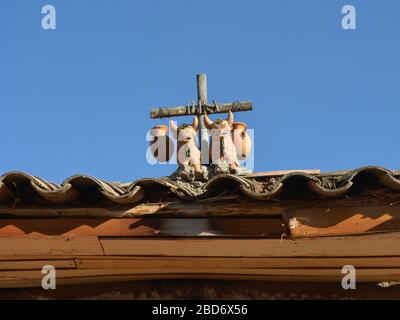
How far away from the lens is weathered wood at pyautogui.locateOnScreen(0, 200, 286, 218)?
4.09 m

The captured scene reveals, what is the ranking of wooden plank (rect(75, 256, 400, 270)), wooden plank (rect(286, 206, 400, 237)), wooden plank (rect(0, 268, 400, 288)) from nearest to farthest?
wooden plank (rect(286, 206, 400, 237)) → wooden plank (rect(75, 256, 400, 270)) → wooden plank (rect(0, 268, 400, 288))

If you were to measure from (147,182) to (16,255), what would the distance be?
998 millimetres

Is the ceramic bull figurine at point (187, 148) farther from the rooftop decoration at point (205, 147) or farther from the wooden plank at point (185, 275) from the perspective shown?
the wooden plank at point (185, 275)

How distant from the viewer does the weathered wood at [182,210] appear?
4086mm

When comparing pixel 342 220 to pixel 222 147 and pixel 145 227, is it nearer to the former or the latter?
pixel 145 227

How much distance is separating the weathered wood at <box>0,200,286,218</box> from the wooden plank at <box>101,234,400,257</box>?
15 centimetres

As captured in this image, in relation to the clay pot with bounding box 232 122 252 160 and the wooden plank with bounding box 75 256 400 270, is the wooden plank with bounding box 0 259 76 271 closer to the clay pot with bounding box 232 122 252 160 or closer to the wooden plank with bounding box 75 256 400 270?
the wooden plank with bounding box 75 256 400 270

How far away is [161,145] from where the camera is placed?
6398mm

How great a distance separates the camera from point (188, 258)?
4238 mm

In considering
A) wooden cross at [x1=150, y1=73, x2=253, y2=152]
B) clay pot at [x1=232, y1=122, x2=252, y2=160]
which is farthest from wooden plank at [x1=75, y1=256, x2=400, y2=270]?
wooden cross at [x1=150, y1=73, x2=253, y2=152]

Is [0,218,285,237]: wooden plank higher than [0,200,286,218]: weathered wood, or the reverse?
[0,200,286,218]: weathered wood

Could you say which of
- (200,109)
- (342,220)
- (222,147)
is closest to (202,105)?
(200,109)
